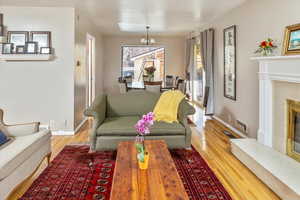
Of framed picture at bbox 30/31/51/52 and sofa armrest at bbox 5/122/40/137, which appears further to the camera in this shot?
framed picture at bbox 30/31/51/52

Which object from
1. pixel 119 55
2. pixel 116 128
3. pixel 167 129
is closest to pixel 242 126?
pixel 167 129

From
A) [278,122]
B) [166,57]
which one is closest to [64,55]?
[278,122]

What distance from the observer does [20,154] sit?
234 centimetres

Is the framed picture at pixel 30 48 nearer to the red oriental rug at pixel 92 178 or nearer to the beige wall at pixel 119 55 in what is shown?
the red oriental rug at pixel 92 178

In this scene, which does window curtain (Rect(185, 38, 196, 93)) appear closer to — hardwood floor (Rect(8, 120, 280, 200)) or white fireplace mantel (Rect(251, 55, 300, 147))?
hardwood floor (Rect(8, 120, 280, 200))

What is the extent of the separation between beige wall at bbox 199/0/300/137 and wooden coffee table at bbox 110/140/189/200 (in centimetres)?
238

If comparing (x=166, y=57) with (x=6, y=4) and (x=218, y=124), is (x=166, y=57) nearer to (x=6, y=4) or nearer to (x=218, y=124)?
(x=218, y=124)

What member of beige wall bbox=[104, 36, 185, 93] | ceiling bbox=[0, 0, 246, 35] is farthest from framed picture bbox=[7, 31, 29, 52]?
beige wall bbox=[104, 36, 185, 93]

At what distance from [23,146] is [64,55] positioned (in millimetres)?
2506

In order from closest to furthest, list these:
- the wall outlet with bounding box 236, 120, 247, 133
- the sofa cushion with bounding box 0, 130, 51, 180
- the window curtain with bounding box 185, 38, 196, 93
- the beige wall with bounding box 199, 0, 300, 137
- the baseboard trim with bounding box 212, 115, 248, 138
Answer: the sofa cushion with bounding box 0, 130, 51, 180
the beige wall with bounding box 199, 0, 300, 137
the wall outlet with bounding box 236, 120, 247, 133
the baseboard trim with bounding box 212, 115, 248, 138
the window curtain with bounding box 185, 38, 196, 93

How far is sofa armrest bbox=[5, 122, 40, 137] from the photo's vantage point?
289 cm

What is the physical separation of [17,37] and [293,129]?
469 centimetres

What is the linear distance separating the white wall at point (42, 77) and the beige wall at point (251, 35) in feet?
10.4

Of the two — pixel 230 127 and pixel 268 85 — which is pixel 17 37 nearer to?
pixel 268 85
